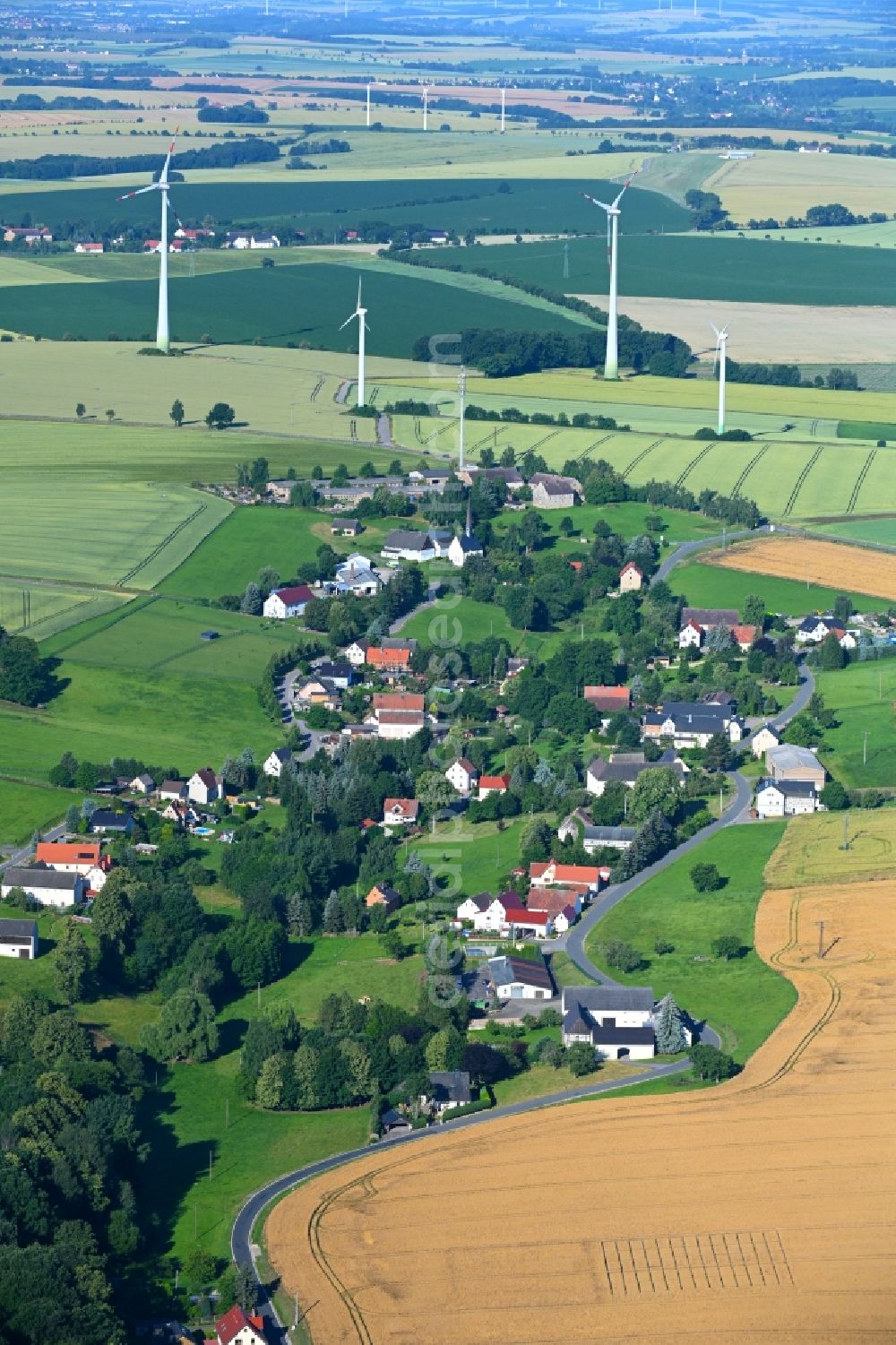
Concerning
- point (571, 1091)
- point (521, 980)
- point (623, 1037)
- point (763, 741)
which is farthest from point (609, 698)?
point (571, 1091)

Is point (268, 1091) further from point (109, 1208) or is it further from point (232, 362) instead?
point (232, 362)

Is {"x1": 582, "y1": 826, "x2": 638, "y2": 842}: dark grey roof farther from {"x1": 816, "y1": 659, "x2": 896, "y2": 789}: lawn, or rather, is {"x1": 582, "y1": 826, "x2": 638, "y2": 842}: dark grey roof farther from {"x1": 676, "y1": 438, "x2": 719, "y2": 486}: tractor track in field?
{"x1": 676, "y1": 438, "x2": 719, "y2": 486}: tractor track in field

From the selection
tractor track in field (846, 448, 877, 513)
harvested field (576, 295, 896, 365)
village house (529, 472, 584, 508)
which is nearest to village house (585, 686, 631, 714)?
village house (529, 472, 584, 508)

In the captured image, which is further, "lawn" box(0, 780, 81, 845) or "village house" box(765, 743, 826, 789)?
"village house" box(765, 743, 826, 789)

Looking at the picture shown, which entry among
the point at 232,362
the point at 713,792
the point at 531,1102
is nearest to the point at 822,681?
the point at 713,792

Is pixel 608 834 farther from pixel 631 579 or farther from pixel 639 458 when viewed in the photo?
pixel 639 458

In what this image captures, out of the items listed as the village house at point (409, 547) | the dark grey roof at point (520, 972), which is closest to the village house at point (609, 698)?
the village house at point (409, 547)

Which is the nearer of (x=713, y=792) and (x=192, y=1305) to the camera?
(x=192, y=1305)
